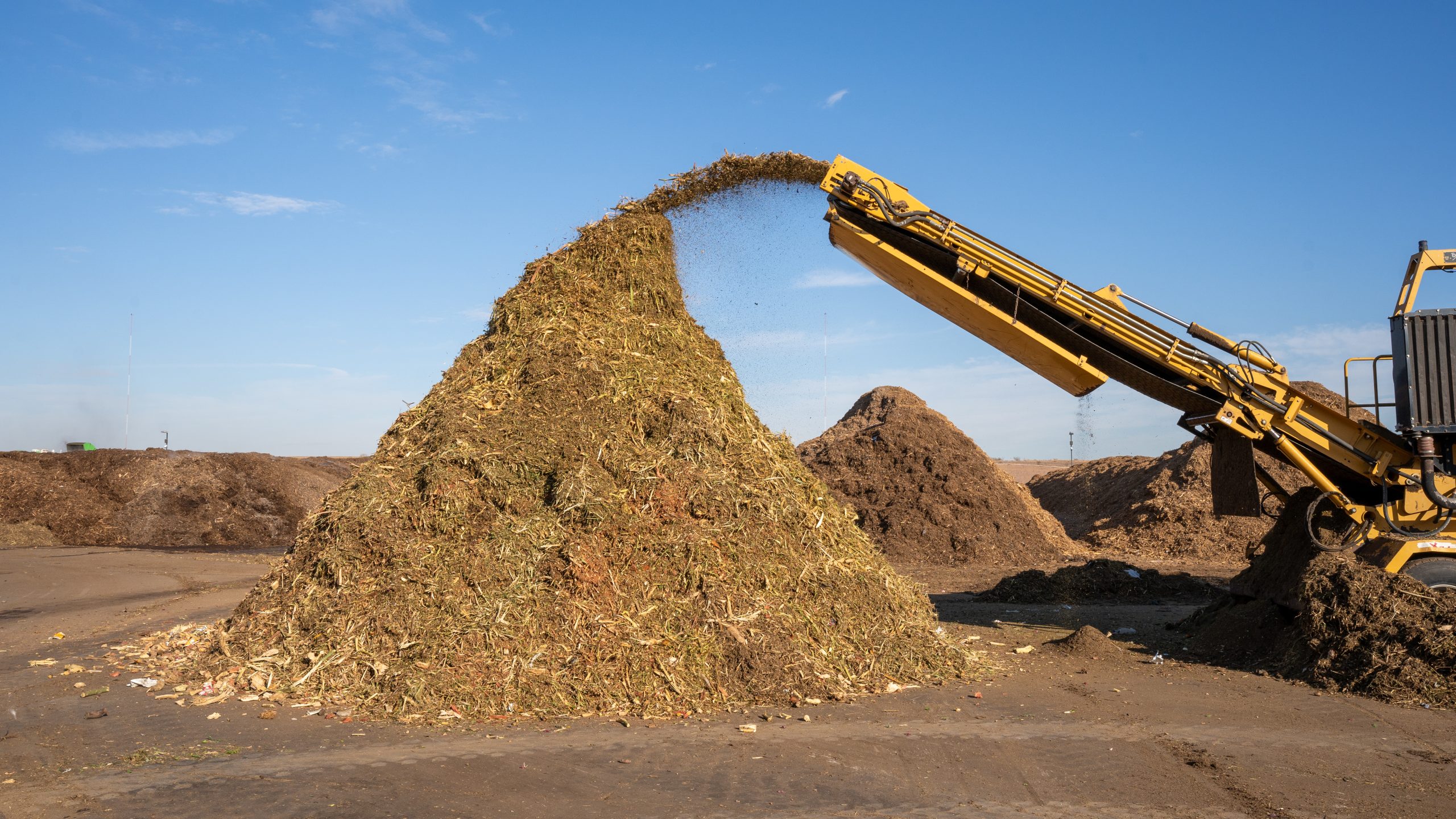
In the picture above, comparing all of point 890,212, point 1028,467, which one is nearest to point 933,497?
point 890,212

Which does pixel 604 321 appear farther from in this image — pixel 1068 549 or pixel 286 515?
pixel 286 515

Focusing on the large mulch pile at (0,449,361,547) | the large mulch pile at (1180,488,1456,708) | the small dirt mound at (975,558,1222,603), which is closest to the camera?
the large mulch pile at (1180,488,1456,708)

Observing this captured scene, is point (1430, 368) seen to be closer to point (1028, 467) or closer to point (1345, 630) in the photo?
point (1345, 630)

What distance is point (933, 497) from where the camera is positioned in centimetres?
1983

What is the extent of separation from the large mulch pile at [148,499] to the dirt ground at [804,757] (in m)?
17.8

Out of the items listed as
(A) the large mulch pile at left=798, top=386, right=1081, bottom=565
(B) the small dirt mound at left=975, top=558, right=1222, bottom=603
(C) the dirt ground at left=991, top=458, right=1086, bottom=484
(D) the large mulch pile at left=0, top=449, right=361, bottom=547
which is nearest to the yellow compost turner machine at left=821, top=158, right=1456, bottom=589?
(B) the small dirt mound at left=975, top=558, right=1222, bottom=603

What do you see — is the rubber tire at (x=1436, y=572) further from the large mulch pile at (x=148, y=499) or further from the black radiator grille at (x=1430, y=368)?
the large mulch pile at (x=148, y=499)

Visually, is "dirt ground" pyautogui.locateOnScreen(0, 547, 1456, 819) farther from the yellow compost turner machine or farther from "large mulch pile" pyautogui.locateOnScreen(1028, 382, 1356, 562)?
"large mulch pile" pyautogui.locateOnScreen(1028, 382, 1356, 562)

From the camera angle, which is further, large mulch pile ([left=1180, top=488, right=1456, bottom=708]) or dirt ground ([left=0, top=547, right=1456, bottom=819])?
large mulch pile ([left=1180, top=488, right=1456, bottom=708])

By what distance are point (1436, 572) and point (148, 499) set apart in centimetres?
2760

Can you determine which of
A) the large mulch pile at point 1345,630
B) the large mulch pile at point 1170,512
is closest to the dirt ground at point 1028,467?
the large mulch pile at point 1170,512

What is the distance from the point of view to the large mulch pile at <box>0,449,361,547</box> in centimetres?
2452

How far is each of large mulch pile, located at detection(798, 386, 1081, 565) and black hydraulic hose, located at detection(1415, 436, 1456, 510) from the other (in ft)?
33.8

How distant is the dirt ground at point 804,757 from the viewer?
5.45 metres
